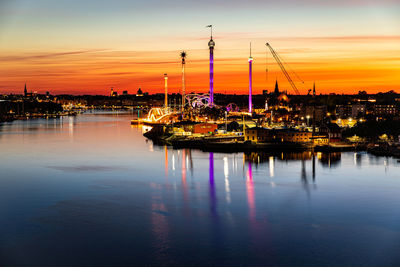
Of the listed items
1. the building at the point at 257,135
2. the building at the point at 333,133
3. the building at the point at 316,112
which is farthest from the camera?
the building at the point at 316,112

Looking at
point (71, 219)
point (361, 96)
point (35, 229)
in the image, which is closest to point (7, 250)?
point (35, 229)

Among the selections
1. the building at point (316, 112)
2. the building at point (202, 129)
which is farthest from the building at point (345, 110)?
the building at point (202, 129)

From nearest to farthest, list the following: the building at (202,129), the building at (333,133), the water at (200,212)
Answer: the water at (200,212) < the building at (333,133) < the building at (202,129)

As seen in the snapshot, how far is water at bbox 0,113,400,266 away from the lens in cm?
600

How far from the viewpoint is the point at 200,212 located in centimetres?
783

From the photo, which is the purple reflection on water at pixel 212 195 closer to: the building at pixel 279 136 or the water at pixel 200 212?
the water at pixel 200 212

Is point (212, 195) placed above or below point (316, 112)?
below

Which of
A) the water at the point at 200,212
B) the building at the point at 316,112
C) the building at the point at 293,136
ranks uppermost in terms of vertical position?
the building at the point at 316,112

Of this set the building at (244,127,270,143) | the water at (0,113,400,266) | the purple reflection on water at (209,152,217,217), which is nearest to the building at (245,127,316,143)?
the building at (244,127,270,143)

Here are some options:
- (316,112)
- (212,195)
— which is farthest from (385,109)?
(212,195)

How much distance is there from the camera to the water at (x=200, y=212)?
19.7 ft

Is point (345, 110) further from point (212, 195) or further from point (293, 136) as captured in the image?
point (212, 195)

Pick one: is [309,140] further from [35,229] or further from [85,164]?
[35,229]

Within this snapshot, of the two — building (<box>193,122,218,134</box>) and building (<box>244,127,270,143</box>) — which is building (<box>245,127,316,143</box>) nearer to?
building (<box>244,127,270,143</box>)
